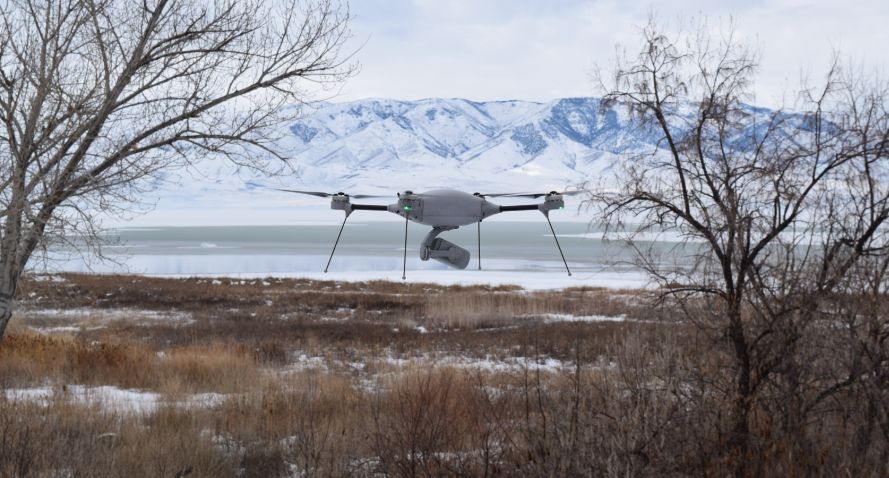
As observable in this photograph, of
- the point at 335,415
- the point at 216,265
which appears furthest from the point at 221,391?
the point at 216,265

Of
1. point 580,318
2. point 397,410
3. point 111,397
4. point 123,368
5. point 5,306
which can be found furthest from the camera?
point 580,318

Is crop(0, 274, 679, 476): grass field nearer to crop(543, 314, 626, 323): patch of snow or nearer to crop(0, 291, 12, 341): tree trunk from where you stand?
crop(543, 314, 626, 323): patch of snow

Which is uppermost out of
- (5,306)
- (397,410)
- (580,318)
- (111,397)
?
(5,306)

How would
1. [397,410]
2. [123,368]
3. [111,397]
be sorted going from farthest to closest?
[123,368] < [111,397] < [397,410]

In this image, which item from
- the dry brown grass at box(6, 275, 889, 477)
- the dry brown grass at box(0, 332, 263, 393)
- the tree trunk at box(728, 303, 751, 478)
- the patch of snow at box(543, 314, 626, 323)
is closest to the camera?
the dry brown grass at box(6, 275, 889, 477)

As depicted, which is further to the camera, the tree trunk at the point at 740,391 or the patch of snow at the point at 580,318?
the patch of snow at the point at 580,318

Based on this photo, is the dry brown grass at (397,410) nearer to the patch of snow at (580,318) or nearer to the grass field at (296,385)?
the grass field at (296,385)

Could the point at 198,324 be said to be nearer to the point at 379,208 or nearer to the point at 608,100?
the point at 608,100

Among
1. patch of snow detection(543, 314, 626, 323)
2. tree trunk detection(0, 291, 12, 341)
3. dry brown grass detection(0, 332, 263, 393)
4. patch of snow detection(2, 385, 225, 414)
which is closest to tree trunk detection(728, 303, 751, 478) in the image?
patch of snow detection(2, 385, 225, 414)

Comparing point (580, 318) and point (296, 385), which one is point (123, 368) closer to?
point (296, 385)

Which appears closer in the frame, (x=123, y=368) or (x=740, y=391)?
(x=740, y=391)

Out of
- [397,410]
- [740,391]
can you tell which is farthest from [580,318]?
[740,391]

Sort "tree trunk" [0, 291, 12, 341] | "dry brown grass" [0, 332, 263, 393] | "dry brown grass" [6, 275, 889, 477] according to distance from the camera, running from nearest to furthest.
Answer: "dry brown grass" [6, 275, 889, 477]
"dry brown grass" [0, 332, 263, 393]
"tree trunk" [0, 291, 12, 341]

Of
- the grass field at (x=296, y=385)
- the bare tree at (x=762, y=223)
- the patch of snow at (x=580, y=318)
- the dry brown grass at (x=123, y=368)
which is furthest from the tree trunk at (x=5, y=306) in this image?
the patch of snow at (x=580, y=318)
